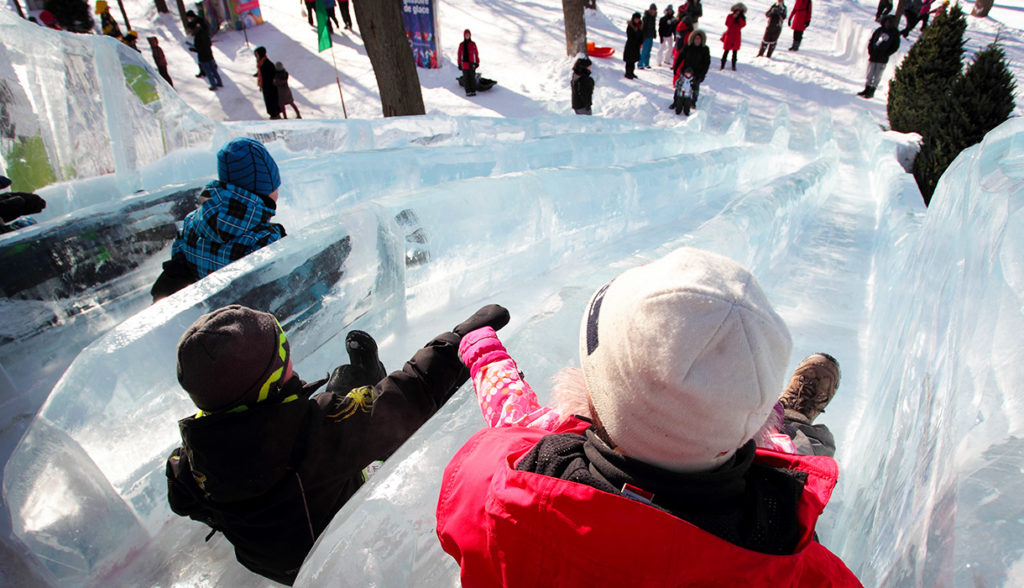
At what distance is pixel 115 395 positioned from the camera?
1.55 metres

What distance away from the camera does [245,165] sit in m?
2.14

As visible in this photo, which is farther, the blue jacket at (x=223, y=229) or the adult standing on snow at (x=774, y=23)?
the adult standing on snow at (x=774, y=23)

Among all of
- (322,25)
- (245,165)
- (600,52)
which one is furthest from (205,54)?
(245,165)

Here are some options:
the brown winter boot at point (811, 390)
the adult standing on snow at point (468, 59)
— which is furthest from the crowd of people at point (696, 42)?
the brown winter boot at point (811, 390)

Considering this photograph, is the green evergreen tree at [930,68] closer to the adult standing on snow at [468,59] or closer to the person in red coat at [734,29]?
the person in red coat at [734,29]

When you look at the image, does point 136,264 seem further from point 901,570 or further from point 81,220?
point 901,570

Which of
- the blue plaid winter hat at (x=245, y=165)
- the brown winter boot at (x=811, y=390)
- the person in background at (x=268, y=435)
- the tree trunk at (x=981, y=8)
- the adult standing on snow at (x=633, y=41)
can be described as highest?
the tree trunk at (x=981, y=8)

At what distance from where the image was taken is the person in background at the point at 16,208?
8.48 ft

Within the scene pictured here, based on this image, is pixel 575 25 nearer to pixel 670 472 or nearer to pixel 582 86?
pixel 582 86

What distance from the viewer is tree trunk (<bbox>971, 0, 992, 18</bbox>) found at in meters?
16.3

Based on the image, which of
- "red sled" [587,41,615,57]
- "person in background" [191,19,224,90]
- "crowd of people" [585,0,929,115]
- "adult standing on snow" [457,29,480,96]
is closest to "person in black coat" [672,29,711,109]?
"crowd of people" [585,0,929,115]

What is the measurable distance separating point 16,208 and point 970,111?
8100 millimetres

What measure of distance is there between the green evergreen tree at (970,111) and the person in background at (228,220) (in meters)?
6.52

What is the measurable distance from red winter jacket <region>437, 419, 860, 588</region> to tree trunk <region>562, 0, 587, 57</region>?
12.2 m
